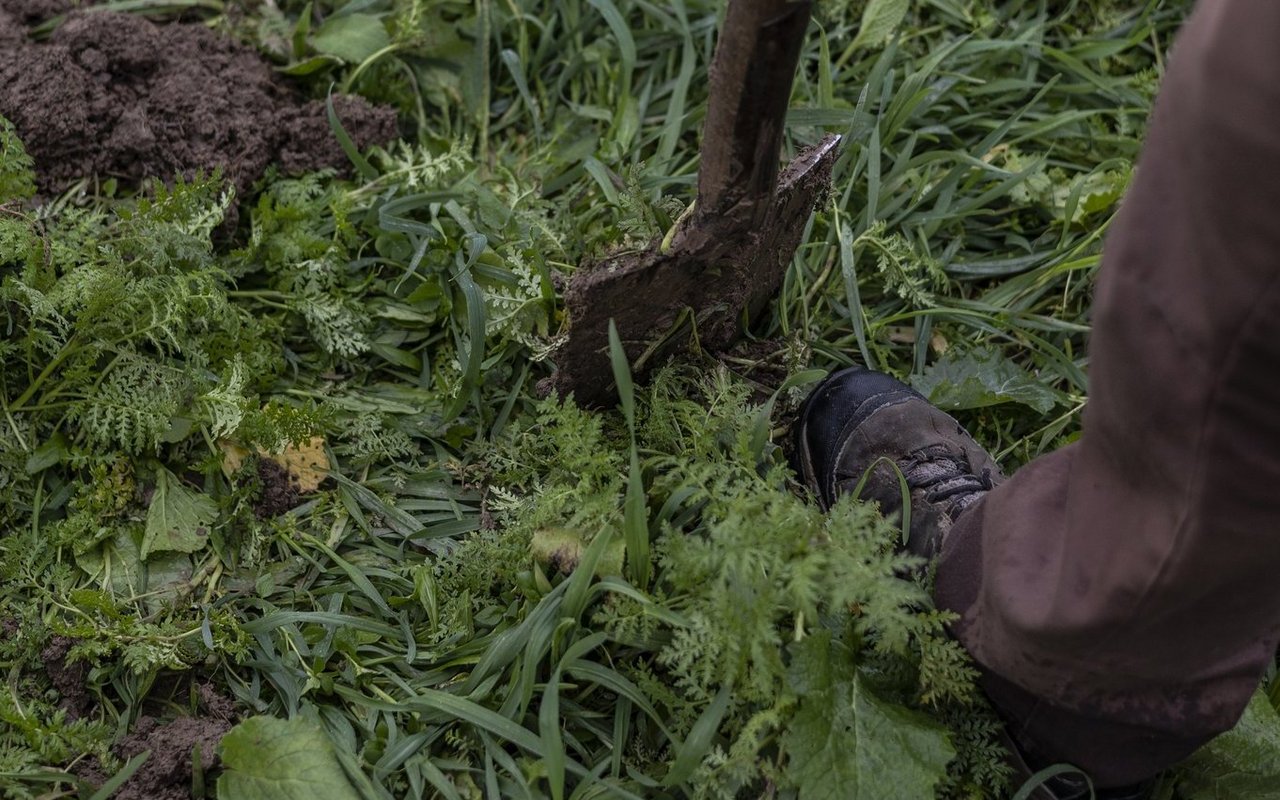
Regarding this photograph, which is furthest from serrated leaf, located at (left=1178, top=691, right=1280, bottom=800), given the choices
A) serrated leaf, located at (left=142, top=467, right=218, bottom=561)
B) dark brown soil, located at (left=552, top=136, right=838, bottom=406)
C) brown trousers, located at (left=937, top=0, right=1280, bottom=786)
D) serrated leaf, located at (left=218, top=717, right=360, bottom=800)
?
serrated leaf, located at (left=142, top=467, right=218, bottom=561)

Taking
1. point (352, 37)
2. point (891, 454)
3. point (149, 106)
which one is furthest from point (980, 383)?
point (149, 106)

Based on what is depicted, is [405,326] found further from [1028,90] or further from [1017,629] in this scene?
[1028,90]

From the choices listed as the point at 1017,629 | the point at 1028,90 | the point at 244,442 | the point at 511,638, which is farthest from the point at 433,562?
the point at 1028,90

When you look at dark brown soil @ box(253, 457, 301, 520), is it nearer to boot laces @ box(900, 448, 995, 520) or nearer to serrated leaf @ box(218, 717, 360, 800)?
serrated leaf @ box(218, 717, 360, 800)

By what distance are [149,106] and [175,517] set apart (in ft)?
3.86

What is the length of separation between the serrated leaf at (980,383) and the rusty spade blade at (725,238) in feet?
1.57

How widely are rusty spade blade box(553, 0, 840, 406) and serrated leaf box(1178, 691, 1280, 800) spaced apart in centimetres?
129

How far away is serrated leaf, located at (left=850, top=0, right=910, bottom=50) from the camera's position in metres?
2.81

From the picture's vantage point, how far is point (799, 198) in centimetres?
210

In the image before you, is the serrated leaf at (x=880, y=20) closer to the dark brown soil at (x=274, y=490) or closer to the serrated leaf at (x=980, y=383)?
the serrated leaf at (x=980, y=383)

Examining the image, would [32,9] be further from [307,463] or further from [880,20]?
[880,20]

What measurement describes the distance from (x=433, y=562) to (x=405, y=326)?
67 cm

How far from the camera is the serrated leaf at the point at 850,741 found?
5.41 ft

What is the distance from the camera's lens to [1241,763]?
1.83 m
